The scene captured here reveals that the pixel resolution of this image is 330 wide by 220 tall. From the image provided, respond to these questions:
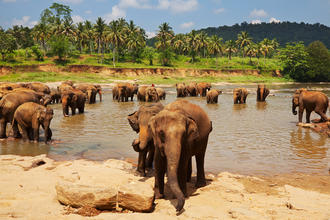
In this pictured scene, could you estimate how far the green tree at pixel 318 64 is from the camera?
8144cm

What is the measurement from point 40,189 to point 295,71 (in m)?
87.7

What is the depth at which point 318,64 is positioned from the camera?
269 ft

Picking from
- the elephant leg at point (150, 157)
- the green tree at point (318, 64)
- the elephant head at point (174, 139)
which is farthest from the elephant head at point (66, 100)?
the green tree at point (318, 64)

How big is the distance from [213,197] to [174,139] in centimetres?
180

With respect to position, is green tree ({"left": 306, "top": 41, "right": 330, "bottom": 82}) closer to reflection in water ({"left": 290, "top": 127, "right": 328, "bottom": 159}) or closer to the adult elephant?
reflection in water ({"left": 290, "top": 127, "right": 328, "bottom": 159})

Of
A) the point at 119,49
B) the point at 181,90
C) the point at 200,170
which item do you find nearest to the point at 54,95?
the point at 181,90

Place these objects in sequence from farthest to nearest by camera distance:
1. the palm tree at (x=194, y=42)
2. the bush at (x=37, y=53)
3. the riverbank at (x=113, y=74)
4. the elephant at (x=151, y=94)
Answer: the palm tree at (x=194, y=42) → the bush at (x=37, y=53) → the riverbank at (x=113, y=74) → the elephant at (x=151, y=94)

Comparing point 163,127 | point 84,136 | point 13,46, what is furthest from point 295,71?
point 163,127

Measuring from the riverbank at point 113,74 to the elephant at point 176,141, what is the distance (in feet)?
164

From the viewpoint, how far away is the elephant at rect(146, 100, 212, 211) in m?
5.04

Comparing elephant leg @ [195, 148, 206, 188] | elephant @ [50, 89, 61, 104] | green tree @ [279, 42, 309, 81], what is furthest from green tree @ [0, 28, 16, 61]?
green tree @ [279, 42, 309, 81]

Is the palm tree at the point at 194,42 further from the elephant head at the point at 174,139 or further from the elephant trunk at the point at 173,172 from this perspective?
the elephant trunk at the point at 173,172

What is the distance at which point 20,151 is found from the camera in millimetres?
10367

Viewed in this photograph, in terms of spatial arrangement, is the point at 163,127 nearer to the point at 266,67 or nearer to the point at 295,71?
the point at 295,71
